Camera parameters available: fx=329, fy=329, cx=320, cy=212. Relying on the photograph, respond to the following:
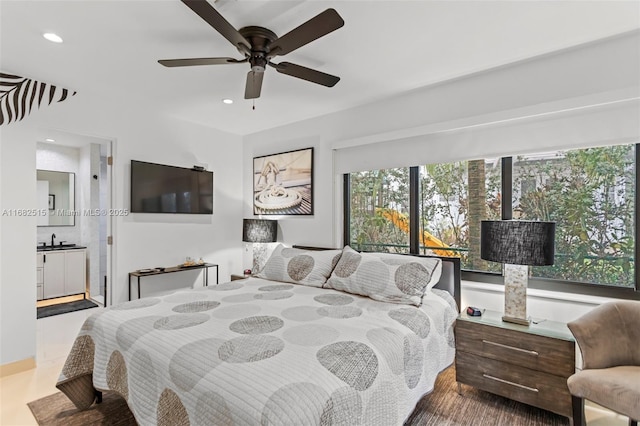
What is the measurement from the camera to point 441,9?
74.0 inches

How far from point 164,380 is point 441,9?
2431mm

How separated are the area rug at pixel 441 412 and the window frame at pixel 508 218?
86 cm

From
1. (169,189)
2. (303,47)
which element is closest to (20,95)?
(169,189)

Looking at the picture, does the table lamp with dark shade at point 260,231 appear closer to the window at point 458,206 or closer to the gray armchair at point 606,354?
the window at point 458,206

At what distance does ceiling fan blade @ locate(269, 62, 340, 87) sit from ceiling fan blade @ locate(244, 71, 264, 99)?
12cm

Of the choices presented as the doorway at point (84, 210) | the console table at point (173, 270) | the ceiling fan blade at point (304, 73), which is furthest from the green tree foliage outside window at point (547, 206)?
the doorway at point (84, 210)

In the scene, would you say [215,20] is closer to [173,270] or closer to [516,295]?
[516,295]

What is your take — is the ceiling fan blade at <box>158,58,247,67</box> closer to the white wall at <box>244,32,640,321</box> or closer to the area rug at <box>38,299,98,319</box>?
the white wall at <box>244,32,640,321</box>

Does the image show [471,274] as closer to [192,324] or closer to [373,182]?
[373,182]

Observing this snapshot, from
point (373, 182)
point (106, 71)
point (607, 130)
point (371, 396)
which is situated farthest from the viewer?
point (373, 182)

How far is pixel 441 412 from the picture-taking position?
2174 mm

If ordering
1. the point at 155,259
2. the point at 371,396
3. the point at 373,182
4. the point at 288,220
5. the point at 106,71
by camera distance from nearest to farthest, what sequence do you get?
the point at 371,396, the point at 106,71, the point at 373,182, the point at 155,259, the point at 288,220

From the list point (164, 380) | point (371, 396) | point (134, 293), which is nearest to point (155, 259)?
point (134, 293)

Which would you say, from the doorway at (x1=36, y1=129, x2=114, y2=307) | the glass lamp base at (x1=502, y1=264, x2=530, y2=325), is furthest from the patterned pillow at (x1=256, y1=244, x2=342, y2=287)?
the doorway at (x1=36, y1=129, x2=114, y2=307)
